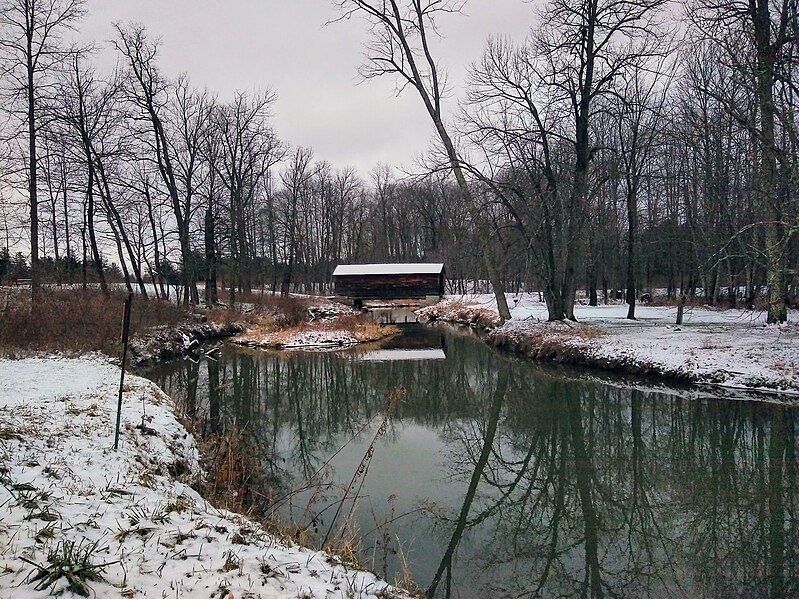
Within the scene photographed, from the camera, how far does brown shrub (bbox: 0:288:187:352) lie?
12.8 metres

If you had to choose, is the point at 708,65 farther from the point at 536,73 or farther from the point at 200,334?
the point at 200,334

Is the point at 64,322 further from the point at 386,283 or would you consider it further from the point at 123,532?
the point at 386,283

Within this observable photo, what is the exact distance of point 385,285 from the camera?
1564 inches

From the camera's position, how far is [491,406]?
11102mm

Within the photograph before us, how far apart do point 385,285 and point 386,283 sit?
17 cm

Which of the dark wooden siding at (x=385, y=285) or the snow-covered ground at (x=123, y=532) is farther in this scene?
the dark wooden siding at (x=385, y=285)

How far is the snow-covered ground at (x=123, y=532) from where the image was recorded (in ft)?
10.1

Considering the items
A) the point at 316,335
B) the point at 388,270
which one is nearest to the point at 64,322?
the point at 316,335

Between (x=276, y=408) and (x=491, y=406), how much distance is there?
4633 millimetres

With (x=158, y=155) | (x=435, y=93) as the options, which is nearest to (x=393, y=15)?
(x=435, y=93)

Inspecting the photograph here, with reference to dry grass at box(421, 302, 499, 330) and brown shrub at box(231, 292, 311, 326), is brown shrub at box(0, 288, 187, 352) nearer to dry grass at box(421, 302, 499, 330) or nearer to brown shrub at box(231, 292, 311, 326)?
brown shrub at box(231, 292, 311, 326)

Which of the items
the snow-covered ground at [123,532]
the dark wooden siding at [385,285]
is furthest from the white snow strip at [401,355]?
the dark wooden siding at [385,285]

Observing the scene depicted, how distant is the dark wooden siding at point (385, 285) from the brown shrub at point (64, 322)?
21686 millimetres

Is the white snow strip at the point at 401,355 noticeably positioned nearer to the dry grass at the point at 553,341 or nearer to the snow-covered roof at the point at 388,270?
the dry grass at the point at 553,341
